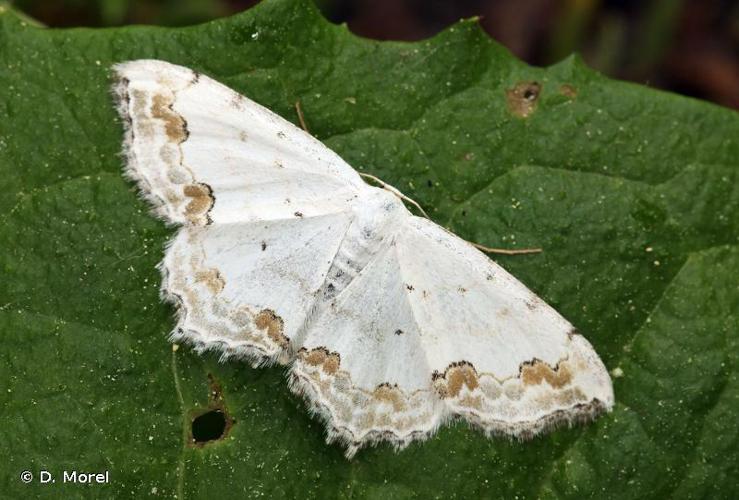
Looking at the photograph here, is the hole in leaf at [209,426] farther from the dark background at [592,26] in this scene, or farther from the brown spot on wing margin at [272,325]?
the dark background at [592,26]

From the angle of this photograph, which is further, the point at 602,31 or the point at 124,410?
the point at 602,31

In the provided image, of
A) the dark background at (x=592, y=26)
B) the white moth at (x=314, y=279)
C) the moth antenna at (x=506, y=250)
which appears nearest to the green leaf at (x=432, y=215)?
the moth antenna at (x=506, y=250)

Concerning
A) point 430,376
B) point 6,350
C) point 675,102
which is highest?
point 675,102

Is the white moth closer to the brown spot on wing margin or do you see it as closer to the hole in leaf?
the brown spot on wing margin

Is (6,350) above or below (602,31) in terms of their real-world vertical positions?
below

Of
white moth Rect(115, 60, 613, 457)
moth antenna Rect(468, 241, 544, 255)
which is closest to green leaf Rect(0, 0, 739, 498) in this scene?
moth antenna Rect(468, 241, 544, 255)

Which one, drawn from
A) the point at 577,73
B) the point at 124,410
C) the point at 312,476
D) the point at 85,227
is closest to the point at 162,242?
the point at 85,227

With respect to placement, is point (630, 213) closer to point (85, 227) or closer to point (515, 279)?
point (515, 279)
